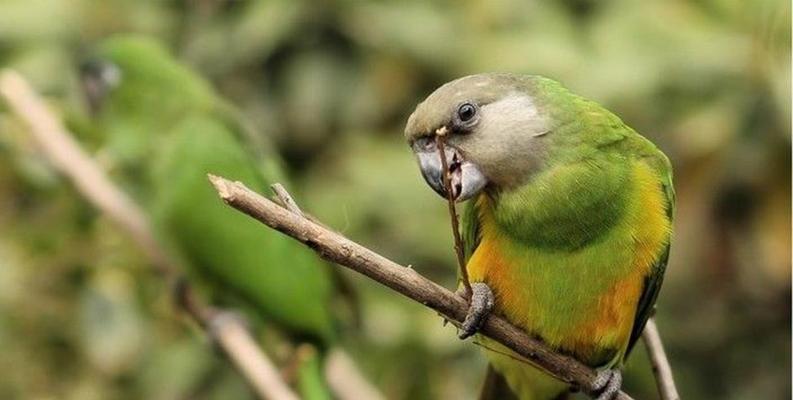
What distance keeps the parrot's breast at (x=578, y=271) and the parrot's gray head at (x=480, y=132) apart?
6 centimetres

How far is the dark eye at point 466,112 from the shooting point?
4.33 feet

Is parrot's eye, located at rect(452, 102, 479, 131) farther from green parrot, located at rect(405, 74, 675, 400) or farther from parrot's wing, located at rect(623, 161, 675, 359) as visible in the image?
parrot's wing, located at rect(623, 161, 675, 359)

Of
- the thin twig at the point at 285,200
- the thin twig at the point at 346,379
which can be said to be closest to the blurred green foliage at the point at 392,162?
the thin twig at the point at 346,379

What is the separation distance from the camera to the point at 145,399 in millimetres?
2678

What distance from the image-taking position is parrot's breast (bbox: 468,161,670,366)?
4.59 ft

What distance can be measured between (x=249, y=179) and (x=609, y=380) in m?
0.92

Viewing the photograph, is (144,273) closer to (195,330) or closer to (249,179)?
(195,330)

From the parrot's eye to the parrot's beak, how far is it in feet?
0.08

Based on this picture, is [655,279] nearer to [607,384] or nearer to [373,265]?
[607,384]

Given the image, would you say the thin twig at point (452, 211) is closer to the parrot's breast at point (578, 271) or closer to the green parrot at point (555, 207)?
the green parrot at point (555, 207)

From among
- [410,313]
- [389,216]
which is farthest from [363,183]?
[410,313]

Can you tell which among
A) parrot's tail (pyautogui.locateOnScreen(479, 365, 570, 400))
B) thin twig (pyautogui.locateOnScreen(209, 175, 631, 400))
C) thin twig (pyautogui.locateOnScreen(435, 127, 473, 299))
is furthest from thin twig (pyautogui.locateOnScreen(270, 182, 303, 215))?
parrot's tail (pyautogui.locateOnScreen(479, 365, 570, 400))

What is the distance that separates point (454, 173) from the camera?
4.36 feet

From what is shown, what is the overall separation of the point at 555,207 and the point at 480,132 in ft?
0.38
